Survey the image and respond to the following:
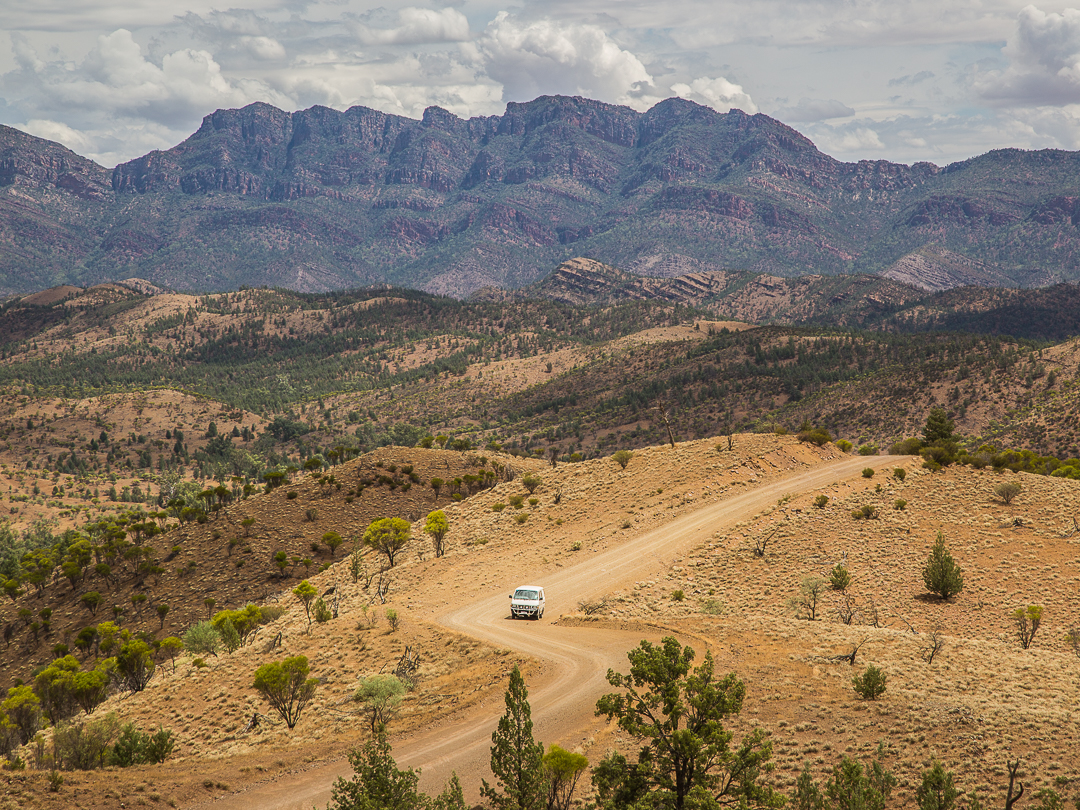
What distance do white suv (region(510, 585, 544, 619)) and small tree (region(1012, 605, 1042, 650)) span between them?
23.5 m

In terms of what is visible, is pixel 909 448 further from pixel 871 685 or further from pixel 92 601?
pixel 92 601

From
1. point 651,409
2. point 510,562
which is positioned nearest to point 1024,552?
point 510,562

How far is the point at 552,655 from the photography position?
33.3 meters

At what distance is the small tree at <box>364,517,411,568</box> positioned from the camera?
5731 cm

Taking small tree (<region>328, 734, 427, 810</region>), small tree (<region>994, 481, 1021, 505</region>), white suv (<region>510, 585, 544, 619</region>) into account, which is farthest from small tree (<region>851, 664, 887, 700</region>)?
small tree (<region>994, 481, 1021, 505</region>)

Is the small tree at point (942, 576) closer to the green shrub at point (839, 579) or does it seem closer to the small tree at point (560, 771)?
the green shrub at point (839, 579)

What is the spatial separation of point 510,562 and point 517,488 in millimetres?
17522

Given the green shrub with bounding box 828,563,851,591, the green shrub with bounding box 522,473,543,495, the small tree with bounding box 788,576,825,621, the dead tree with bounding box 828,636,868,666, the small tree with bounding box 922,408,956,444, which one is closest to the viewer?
the dead tree with bounding box 828,636,868,666

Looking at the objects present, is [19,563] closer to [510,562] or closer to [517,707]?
[510,562]

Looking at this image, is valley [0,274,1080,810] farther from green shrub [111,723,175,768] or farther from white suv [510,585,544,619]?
white suv [510,585,544,619]

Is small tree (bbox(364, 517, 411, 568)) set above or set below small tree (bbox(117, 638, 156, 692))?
above

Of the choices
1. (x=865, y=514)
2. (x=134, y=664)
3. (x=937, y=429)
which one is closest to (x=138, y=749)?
(x=134, y=664)

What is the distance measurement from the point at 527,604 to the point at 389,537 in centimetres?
2073

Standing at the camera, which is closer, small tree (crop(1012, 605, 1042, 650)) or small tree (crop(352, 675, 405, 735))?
small tree (crop(352, 675, 405, 735))
